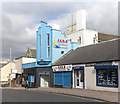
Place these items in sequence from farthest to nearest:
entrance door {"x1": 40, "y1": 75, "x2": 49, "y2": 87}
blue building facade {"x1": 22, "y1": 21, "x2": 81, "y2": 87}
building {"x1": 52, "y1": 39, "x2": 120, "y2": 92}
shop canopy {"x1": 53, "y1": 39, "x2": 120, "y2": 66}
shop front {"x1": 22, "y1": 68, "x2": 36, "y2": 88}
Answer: shop front {"x1": 22, "y1": 68, "x2": 36, "y2": 88}, entrance door {"x1": 40, "y1": 75, "x2": 49, "y2": 87}, blue building facade {"x1": 22, "y1": 21, "x2": 81, "y2": 87}, shop canopy {"x1": 53, "y1": 39, "x2": 120, "y2": 66}, building {"x1": 52, "y1": 39, "x2": 120, "y2": 92}

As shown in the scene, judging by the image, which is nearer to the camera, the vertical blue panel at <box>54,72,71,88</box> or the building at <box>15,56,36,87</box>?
the vertical blue panel at <box>54,72,71,88</box>

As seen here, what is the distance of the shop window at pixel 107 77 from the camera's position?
17.1m

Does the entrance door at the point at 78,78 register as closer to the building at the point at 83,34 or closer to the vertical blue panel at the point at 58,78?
Result: the vertical blue panel at the point at 58,78

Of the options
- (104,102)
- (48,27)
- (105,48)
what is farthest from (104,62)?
(48,27)

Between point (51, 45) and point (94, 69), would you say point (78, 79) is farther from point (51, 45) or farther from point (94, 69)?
point (51, 45)

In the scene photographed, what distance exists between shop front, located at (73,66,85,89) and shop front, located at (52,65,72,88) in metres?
0.74

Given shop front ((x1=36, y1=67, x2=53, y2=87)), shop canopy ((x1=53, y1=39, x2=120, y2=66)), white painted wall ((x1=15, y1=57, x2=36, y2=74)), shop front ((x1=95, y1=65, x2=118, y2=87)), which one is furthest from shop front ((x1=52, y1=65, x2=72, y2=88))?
white painted wall ((x1=15, y1=57, x2=36, y2=74))

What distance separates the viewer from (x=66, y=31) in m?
39.0

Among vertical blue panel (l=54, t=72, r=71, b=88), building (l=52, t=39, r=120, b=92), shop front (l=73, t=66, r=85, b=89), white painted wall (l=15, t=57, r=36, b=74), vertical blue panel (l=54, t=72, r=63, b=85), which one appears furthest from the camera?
white painted wall (l=15, t=57, r=36, b=74)

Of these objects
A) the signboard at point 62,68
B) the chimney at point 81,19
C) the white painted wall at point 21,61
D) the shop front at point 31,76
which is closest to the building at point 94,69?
the signboard at point 62,68

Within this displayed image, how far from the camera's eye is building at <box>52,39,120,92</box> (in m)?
17.2

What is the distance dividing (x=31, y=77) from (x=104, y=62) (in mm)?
16006

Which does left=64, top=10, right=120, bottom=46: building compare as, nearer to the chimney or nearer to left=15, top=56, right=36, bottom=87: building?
the chimney

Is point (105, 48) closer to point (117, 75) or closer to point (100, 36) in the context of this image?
point (117, 75)
